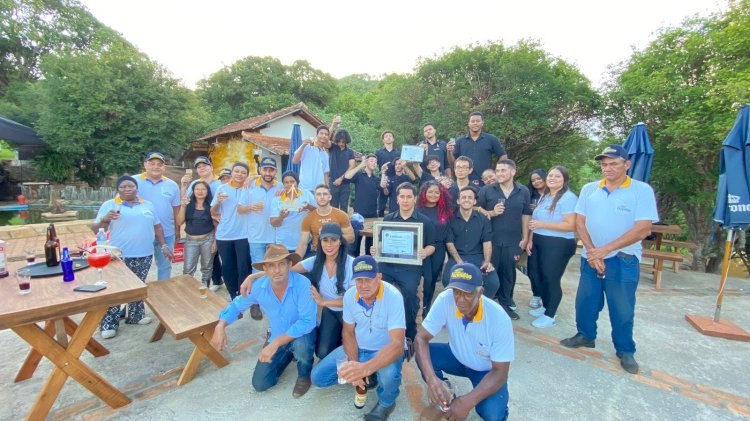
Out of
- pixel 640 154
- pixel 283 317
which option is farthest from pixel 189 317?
pixel 640 154

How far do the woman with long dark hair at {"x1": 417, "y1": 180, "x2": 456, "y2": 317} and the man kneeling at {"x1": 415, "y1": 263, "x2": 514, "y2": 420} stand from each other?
5.97 feet

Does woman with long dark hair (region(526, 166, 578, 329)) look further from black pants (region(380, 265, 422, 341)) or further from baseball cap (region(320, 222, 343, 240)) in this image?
baseball cap (region(320, 222, 343, 240))

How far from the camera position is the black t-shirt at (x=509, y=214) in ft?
16.3

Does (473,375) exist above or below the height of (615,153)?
below

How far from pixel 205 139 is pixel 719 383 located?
23595 millimetres

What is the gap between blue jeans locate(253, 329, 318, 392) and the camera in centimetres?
348

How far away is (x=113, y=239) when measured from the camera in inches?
179

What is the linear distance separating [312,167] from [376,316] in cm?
414

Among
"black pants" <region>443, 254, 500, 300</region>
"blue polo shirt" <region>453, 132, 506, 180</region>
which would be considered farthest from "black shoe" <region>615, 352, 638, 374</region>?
"blue polo shirt" <region>453, 132, 506, 180</region>

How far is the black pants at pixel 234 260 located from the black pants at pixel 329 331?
2118 millimetres

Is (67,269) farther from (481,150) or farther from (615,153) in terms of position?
(481,150)

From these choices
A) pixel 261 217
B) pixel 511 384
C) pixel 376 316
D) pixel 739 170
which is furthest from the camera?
pixel 261 217

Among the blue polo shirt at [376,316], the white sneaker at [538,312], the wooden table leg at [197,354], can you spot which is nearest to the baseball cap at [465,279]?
the blue polo shirt at [376,316]

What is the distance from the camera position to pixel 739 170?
15.4 ft
